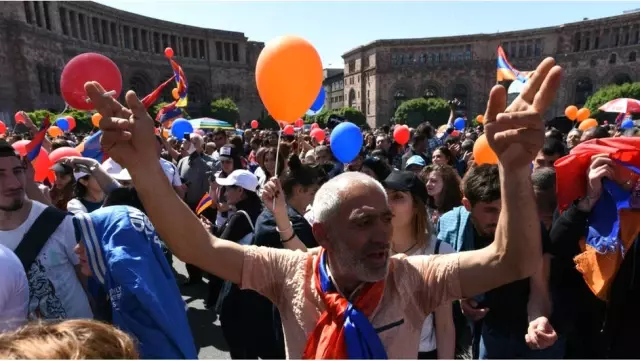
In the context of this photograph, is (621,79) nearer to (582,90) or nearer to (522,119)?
(582,90)

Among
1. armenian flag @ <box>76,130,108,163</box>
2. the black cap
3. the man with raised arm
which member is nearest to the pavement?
armenian flag @ <box>76,130,108,163</box>

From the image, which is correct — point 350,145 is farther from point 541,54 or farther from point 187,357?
point 541,54

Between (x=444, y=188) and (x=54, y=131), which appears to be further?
(x=54, y=131)

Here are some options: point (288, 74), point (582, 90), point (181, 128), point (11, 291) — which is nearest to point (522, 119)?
point (288, 74)

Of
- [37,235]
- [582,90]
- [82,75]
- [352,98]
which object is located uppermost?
[352,98]

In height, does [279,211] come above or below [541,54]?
below

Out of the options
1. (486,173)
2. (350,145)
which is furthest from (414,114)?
(486,173)

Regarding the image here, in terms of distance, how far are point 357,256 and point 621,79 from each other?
57.1 meters

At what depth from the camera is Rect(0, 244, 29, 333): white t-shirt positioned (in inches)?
67.2

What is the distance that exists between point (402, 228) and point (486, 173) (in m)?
0.61

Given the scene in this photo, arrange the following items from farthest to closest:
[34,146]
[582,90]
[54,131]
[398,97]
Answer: [398,97], [582,90], [54,131], [34,146]

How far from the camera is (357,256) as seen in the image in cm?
153

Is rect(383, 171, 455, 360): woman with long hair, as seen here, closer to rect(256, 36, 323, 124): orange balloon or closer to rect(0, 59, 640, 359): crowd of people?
rect(0, 59, 640, 359): crowd of people

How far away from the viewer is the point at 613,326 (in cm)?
220
